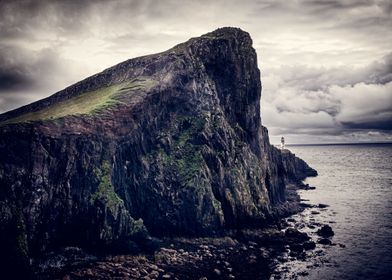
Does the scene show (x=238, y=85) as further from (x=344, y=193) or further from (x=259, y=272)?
(x=344, y=193)

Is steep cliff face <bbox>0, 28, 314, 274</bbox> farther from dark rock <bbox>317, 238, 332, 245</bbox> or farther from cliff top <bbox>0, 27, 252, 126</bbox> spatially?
dark rock <bbox>317, 238, 332, 245</bbox>

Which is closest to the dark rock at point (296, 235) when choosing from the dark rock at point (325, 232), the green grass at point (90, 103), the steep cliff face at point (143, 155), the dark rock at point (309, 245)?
the dark rock at point (309, 245)

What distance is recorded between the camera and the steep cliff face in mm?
46875

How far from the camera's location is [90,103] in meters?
65.9

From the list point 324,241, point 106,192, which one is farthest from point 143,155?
point 324,241

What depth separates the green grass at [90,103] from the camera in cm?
5941

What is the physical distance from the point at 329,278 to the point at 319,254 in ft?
31.3

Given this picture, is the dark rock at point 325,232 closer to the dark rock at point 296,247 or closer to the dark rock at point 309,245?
the dark rock at point 309,245

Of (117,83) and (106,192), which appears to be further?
(117,83)

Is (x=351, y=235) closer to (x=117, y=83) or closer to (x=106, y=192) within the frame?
(x=106, y=192)

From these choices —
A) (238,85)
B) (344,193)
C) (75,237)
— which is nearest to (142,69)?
(238,85)

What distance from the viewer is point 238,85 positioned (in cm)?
8206

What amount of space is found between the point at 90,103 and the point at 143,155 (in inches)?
647

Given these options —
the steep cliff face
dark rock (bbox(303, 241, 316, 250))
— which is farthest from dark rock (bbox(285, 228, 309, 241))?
the steep cliff face
